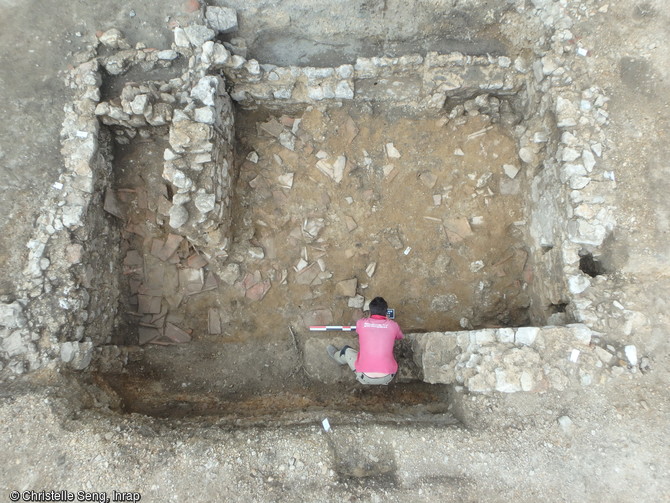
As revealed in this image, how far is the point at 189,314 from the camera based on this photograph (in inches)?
197

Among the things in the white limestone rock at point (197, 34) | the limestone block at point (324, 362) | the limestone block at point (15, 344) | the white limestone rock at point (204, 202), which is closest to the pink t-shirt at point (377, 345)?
A: the limestone block at point (324, 362)

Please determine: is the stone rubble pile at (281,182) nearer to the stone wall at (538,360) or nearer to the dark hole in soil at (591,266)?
the stone wall at (538,360)

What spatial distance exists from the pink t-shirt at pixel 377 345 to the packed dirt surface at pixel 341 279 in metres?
0.49

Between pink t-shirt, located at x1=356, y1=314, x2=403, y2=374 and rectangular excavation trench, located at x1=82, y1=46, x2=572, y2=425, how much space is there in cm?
83

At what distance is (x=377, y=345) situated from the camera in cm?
386

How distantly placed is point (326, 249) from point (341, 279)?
0.44 m

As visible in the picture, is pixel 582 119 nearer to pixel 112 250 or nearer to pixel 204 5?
pixel 204 5

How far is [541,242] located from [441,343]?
170cm

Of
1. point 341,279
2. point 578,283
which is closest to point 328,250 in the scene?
point 341,279

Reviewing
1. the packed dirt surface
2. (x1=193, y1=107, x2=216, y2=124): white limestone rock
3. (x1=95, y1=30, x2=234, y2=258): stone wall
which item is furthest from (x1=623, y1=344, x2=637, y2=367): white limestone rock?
(x1=193, y1=107, x2=216, y2=124): white limestone rock

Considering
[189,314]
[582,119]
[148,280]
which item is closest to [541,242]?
[582,119]

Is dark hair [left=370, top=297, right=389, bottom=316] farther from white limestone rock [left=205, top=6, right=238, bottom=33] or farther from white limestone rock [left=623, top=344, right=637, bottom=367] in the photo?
white limestone rock [left=205, top=6, right=238, bottom=33]

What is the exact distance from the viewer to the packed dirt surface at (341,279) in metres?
3.22

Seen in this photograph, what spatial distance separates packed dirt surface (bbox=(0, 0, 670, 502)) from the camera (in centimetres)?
322
